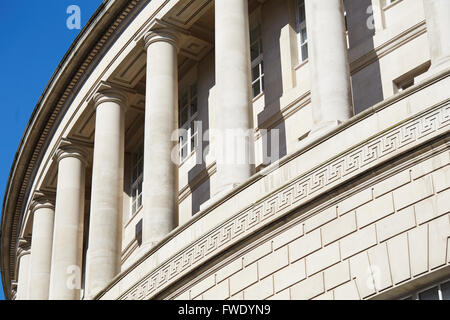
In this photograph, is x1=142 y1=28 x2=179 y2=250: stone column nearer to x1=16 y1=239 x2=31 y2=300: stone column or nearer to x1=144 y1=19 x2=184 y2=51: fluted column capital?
x1=144 y1=19 x2=184 y2=51: fluted column capital

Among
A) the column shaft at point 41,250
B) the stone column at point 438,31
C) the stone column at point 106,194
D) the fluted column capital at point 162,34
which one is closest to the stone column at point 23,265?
the column shaft at point 41,250

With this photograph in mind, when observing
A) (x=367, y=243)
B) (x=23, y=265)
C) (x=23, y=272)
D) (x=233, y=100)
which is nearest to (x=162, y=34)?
(x=233, y=100)

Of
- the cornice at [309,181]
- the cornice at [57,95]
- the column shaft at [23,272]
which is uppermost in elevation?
the cornice at [57,95]

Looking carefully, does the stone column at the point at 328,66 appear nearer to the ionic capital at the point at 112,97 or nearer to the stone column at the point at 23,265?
the ionic capital at the point at 112,97

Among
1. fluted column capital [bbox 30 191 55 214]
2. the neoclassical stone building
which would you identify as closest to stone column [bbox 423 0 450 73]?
the neoclassical stone building

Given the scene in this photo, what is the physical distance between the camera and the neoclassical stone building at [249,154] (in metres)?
21.8

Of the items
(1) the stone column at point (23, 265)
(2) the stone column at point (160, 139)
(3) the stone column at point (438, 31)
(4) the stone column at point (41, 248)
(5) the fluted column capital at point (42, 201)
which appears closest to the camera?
(3) the stone column at point (438, 31)

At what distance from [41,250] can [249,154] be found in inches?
832

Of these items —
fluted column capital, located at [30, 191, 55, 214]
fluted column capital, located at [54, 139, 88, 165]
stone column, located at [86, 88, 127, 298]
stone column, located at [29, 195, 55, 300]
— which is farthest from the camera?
fluted column capital, located at [30, 191, 55, 214]

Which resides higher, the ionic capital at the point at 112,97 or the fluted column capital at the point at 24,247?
the ionic capital at the point at 112,97

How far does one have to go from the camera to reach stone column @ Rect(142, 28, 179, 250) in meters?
31.7

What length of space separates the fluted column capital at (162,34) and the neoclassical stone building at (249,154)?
0.19 ft

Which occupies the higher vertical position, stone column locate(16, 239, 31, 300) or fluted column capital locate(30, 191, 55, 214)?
fluted column capital locate(30, 191, 55, 214)

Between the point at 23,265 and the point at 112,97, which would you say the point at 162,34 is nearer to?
the point at 112,97
